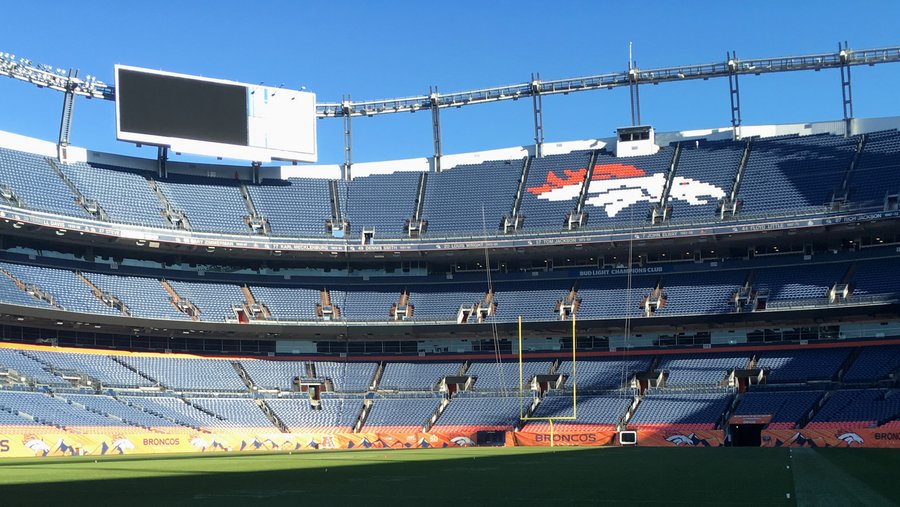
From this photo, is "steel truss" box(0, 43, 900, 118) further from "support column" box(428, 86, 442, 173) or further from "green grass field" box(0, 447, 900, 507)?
"green grass field" box(0, 447, 900, 507)

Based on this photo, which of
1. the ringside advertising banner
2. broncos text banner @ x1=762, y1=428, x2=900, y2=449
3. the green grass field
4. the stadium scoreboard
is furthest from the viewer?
the stadium scoreboard

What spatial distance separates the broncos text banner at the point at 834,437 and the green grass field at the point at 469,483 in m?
16.7

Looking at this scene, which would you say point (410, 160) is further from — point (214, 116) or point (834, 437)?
point (834, 437)

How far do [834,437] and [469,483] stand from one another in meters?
36.5

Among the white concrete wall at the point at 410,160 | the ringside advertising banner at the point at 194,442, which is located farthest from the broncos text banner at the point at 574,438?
the white concrete wall at the point at 410,160

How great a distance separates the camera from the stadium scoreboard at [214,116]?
246 ft

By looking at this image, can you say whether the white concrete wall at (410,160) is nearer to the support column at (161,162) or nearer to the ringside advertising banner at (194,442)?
the support column at (161,162)

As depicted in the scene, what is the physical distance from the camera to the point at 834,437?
55344 millimetres

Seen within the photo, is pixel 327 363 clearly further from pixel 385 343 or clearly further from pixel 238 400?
pixel 238 400

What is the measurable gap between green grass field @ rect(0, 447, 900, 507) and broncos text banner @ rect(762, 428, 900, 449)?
16.7 meters

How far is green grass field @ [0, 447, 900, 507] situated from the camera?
2084 cm

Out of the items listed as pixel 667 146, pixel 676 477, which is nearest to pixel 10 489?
pixel 676 477

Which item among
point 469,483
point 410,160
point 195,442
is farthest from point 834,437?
point 410,160

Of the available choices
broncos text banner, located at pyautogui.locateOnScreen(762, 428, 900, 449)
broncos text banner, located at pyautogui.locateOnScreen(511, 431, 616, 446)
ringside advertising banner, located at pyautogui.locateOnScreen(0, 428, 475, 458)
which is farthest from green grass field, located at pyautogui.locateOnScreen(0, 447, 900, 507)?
broncos text banner, located at pyautogui.locateOnScreen(511, 431, 616, 446)
